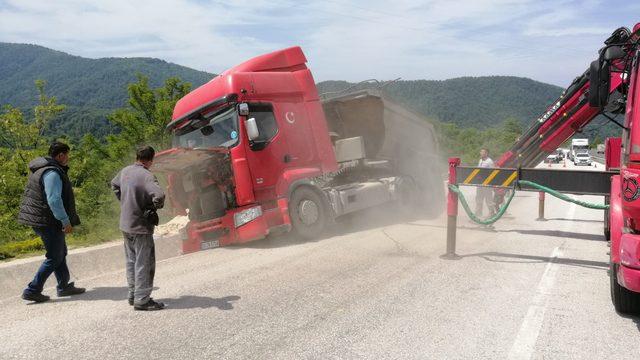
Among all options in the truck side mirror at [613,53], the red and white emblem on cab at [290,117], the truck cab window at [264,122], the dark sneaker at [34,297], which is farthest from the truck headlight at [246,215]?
the truck side mirror at [613,53]

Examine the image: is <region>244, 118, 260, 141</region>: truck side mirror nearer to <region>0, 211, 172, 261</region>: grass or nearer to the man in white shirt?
<region>0, 211, 172, 261</region>: grass

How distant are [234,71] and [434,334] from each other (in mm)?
6364

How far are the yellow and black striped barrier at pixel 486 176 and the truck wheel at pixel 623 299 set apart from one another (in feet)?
7.88

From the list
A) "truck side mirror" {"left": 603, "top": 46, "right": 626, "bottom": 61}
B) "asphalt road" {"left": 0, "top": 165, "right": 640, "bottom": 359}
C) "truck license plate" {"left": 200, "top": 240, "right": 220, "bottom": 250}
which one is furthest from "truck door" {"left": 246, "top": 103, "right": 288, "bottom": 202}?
"truck side mirror" {"left": 603, "top": 46, "right": 626, "bottom": 61}

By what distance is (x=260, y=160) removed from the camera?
8578 mm

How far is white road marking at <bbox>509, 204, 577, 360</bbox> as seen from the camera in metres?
3.83

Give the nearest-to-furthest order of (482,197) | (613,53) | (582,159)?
(613,53)
(482,197)
(582,159)

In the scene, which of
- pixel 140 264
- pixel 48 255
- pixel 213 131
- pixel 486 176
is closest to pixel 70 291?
pixel 48 255

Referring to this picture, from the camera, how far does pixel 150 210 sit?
5.18 metres

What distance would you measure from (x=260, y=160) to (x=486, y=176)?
3714 millimetres

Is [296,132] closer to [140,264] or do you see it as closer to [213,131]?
[213,131]

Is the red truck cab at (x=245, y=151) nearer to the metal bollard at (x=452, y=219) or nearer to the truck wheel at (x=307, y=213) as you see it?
the truck wheel at (x=307, y=213)

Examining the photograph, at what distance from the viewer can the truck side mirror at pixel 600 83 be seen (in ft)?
15.7

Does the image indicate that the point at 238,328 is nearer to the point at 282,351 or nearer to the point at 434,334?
the point at 282,351
